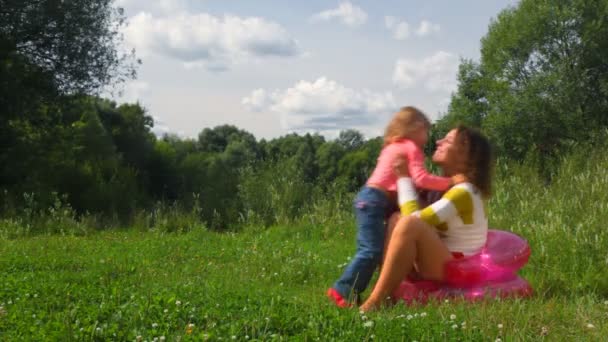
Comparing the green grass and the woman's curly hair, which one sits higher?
the woman's curly hair

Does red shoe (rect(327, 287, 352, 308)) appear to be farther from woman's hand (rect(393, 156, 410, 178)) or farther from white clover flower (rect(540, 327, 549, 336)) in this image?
white clover flower (rect(540, 327, 549, 336))

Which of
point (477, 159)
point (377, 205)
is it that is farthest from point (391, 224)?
point (477, 159)

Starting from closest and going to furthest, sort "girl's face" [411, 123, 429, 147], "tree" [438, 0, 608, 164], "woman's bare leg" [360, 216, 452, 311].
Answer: "woman's bare leg" [360, 216, 452, 311], "girl's face" [411, 123, 429, 147], "tree" [438, 0, 608, 164]

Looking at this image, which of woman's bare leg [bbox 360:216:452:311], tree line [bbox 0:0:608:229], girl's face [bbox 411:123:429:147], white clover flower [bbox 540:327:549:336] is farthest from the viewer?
tree line [bbox 0:0:608:229]

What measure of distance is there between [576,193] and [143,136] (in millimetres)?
23786

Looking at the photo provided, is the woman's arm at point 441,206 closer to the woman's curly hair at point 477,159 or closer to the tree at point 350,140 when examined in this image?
the woman's curly hair at point 477,159

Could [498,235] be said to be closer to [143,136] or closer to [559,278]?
[559,278]

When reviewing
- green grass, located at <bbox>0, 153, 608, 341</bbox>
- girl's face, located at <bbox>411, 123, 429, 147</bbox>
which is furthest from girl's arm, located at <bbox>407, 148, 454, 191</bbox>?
green grass, located at <bbox>0, 153, 608, 341</bbox>

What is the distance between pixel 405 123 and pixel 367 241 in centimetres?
97

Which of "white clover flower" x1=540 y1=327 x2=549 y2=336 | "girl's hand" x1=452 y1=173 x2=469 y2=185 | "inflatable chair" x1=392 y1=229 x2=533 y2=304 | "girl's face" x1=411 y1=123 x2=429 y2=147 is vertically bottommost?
"white clover flower" x1=540 y1=327 x2=549 y2=336

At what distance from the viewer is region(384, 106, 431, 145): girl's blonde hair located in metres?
5.04

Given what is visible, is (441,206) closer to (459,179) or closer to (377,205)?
(459,179)

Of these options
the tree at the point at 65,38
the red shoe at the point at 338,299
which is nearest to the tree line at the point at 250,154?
the tree at the point at 65,38

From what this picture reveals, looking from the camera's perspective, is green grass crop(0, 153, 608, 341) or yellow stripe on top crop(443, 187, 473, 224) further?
yellow stripe on top crop(443, 187, 473, 224)
